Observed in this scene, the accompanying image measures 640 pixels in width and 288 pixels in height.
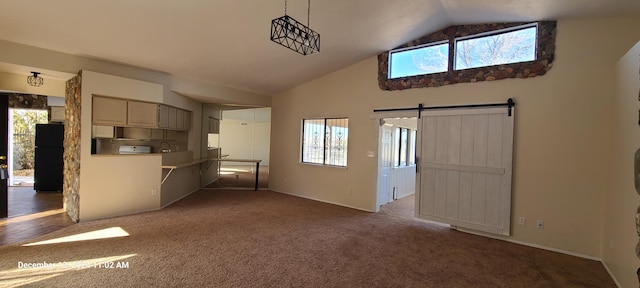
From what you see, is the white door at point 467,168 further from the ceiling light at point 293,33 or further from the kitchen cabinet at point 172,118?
the kitchen cabinet at point 172,118

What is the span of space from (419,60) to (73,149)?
5.97 m

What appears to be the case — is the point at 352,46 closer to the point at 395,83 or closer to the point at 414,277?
the point at 395,83

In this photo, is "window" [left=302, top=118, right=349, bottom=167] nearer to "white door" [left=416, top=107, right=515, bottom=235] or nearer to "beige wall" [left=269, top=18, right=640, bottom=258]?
"white door" [left=416, top=107, right=515, bottom=235]

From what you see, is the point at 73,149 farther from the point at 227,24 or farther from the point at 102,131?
the point at 227,24

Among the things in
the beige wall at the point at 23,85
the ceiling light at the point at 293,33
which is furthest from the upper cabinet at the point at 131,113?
the ceiling light at the point at 293,33

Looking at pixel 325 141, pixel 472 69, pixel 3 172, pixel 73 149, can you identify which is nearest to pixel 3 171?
pixel 3 172

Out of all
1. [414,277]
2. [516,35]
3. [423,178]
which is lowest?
[414,277]

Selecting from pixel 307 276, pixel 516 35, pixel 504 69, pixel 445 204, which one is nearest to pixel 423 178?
pixel 445 204

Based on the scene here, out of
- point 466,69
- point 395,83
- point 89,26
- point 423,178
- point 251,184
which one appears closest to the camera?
point 89,26

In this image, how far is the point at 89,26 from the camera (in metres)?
3.38

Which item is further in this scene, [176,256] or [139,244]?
[139,244]

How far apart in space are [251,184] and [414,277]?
19.1 ft

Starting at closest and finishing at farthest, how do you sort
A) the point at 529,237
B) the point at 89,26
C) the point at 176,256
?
the point at 176,256, the point at 89,26, the point at 529,237

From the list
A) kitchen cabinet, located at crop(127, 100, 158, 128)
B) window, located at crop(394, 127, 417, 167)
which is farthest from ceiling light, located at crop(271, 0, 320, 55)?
window, located at crop(394, 127, 417, 167)
